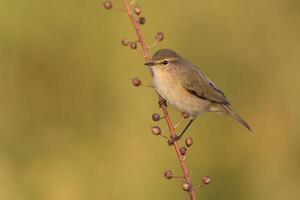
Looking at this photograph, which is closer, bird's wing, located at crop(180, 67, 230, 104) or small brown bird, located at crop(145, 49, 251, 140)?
small brown bird, located at crop(145, 49, 251, 140)

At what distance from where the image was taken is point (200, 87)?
637 centimetres

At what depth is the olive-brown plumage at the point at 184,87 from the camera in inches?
239

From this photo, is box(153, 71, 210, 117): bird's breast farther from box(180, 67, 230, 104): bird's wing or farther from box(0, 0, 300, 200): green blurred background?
box(0, 0, 300, 200): green blurred background

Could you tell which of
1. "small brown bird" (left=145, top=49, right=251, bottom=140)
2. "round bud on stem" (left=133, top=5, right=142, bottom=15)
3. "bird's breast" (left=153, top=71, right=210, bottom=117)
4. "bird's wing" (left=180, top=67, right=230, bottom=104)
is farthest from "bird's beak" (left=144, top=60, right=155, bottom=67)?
"round bud on stem" (left=133, top=5, right=142, bottom=15)

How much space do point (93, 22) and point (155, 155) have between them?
1.84 m

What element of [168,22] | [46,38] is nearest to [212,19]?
[168,22]

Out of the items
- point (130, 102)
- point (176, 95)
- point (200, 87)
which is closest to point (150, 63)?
point (176, 95)

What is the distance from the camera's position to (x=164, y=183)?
756 cm

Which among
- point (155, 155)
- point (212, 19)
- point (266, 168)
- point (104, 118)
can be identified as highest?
point (212, 19)

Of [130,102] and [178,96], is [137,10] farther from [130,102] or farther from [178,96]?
[130,102]

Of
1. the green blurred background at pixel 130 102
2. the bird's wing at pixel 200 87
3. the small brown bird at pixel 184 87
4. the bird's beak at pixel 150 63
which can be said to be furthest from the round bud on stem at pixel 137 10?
the green blurred background at pixel 130 102

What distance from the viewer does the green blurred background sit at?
7.53 metres

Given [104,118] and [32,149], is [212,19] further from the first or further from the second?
[32,149]

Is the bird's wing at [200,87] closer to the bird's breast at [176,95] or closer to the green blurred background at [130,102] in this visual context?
the bird's breast at [176,95]
